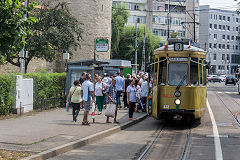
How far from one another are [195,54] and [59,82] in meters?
9.04

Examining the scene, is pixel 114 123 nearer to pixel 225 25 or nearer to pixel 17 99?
pixel 17 99

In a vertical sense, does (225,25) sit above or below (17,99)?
above

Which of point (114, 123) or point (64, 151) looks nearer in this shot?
point (64, 151)

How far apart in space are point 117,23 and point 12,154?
210 feet

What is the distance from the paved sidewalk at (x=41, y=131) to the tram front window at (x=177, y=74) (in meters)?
2.52

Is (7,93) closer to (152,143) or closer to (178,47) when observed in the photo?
(178,47)

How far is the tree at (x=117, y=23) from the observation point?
224 ft

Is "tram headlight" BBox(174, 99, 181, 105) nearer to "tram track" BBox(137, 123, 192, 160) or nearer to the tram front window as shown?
the tram front window

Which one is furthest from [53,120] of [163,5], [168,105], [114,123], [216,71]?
[216,71]

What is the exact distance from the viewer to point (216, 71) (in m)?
113

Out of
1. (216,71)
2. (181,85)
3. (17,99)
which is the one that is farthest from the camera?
(216,71)

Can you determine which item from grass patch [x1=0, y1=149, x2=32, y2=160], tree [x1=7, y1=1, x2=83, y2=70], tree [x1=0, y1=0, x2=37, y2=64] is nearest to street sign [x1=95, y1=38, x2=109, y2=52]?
grass patch [x1=0, y1=149, x2=32, y2=160]

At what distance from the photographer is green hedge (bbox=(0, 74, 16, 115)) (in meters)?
16.0

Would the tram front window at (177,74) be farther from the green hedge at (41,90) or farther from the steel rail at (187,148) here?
the green hedge at (41,90)
